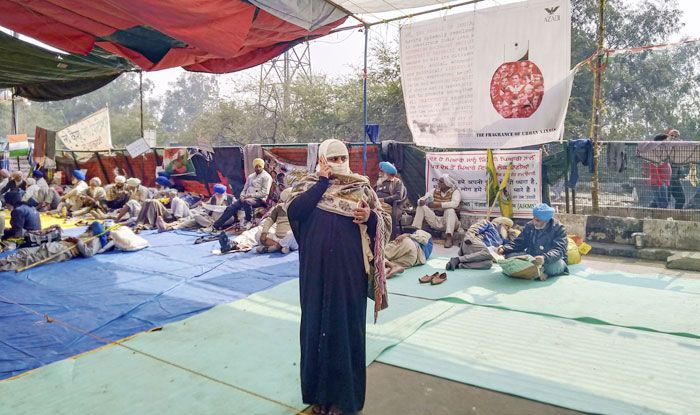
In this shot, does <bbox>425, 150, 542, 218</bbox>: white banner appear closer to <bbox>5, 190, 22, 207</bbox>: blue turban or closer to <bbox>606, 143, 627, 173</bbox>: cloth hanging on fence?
<bbox>606, 143, 627, 173</bbox>: cloth hanging on fence

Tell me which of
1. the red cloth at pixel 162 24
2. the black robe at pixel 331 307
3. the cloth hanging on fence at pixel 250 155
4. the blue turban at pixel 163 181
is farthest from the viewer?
the blue turban at pixel 163 181

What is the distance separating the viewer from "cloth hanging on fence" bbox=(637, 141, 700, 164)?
6541 millimetres

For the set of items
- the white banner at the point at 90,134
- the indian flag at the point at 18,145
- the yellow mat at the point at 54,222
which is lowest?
the yellow mat at the point at 54,222

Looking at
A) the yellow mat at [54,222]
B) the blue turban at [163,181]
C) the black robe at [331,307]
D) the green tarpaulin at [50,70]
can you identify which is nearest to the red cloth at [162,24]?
the green tarpaulin at [50,70]

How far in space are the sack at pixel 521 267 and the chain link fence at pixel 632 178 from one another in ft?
8.21

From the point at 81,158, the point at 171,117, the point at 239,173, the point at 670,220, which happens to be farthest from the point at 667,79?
the point at 171,117

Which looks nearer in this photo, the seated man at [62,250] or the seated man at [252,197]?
the seated man at [62,250]

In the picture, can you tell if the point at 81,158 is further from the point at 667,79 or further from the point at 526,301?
the point at 667,79

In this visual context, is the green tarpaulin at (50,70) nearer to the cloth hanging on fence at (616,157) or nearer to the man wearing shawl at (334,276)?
the man wearing shawl at (334,276)

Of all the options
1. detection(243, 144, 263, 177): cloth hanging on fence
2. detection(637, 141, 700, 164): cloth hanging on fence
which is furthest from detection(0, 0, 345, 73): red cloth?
detection(637, 141, 700, 164): cloth hanging on fence

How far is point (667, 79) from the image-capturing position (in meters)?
21.6

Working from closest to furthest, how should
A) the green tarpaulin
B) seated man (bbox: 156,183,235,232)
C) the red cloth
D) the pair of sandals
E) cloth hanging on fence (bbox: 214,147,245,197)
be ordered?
the red cloth → the pair of sandals → the green tarpaulin → seated man (bbox: 156,183,235,232) → cloth hanging on fence (bbox: 214,147,245,197)

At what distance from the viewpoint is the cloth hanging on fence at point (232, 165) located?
1148 centimetres

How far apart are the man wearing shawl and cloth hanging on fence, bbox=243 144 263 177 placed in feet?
27.0
